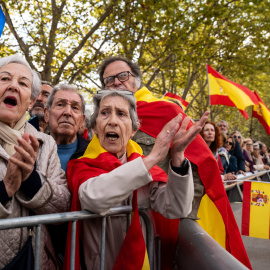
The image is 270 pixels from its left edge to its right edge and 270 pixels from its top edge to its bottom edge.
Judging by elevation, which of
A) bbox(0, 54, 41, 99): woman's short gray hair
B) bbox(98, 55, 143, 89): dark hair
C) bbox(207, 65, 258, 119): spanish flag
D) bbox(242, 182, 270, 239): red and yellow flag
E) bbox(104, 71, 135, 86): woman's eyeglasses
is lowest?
bbox(242, 182, 270, 239): red and yellow flag

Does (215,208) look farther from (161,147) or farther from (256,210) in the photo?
(256,210)

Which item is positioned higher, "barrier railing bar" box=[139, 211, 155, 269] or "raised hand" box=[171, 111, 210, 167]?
"raised hand" box=[171, 111, 210, 167]

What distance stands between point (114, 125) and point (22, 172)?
0.68 m

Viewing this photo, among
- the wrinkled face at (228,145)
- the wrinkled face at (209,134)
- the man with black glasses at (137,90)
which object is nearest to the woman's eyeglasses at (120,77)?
the man with black glasses at (137,90)

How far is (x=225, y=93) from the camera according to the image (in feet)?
22.4

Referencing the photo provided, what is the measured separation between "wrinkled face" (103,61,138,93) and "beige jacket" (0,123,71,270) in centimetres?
116

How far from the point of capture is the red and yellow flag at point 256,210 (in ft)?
14.5

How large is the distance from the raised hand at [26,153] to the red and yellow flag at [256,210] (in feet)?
12.4

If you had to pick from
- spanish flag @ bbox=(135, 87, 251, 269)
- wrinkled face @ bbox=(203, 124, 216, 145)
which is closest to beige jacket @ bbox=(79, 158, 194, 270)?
spanish flag @ bbox=(135, 87, 251, 269)

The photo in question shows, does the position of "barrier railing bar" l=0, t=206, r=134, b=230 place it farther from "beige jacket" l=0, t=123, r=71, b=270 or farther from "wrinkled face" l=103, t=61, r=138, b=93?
"wrinkled face" l=103, t=61, r=138, b=93

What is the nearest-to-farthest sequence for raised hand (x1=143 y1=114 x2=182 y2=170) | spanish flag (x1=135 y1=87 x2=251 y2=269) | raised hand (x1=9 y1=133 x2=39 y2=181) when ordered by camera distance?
1. raised hand (x1=9 y1=133 x2=39 y2=181)
2. raised hand (x1=143 y1=114 x2=182 y2=170)
3. spanish flag (x1=135 y1=87 x2=251 y2=269)

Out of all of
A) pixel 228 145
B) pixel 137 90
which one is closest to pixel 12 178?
pixel 137 90

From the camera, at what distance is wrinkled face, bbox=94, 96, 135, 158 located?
81.0 inches

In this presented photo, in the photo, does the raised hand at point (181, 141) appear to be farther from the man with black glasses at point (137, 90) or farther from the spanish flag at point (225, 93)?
the spanish flag at point (225, 93)
